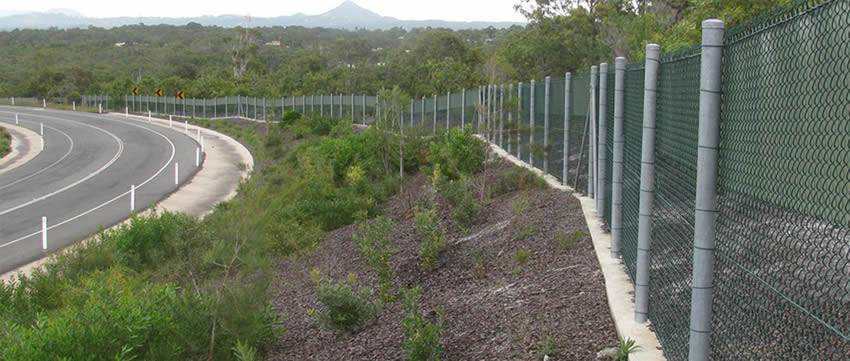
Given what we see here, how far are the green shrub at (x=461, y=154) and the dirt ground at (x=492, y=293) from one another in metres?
3.72

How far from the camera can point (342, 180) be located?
28656 millimetres

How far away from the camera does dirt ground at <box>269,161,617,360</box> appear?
317 inches

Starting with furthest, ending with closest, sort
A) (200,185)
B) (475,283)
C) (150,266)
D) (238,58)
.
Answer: (238,58)
(200,185)
(150,266)
(475,283)

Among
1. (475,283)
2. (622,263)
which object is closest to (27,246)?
(475,283)

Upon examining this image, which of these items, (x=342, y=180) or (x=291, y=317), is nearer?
(x=291, y=317)

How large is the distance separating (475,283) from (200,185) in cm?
2995

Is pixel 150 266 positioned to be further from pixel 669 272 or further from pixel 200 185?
pixel 200 185

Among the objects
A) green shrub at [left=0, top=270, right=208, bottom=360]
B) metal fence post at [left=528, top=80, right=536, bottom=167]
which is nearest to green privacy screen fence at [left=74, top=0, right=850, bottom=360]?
green shrub at [left=0, top=270, right=208, bottom=360]

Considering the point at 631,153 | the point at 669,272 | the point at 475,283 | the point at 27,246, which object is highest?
the point at 631,153

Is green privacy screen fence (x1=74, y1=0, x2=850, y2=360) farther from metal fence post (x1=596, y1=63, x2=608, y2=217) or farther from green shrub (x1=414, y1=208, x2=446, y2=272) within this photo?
green shrub (x1=414, y1=208, x2=446, y2=272)

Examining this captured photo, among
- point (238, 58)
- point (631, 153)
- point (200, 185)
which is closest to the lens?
point (631, 153)

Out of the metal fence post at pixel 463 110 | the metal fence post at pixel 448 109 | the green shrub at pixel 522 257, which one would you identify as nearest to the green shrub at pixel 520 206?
the green shrub at pixel 522 257

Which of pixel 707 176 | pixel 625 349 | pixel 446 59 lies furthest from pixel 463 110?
pixel 446 59

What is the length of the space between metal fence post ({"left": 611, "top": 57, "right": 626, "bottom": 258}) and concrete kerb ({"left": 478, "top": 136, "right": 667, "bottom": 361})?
233 mm
